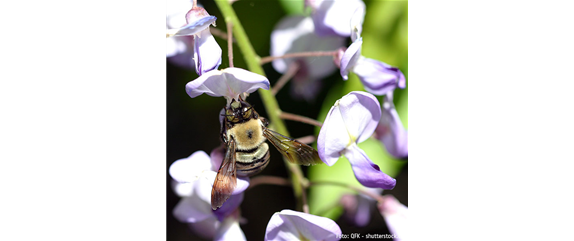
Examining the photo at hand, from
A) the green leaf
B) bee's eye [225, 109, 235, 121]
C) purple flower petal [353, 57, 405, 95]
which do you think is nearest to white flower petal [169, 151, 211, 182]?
bee's eye [225, 109, 235, 121]

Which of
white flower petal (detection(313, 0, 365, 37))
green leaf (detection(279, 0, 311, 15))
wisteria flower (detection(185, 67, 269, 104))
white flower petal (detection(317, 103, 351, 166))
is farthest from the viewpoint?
green leaf (detection(279, 0, 311, 15))

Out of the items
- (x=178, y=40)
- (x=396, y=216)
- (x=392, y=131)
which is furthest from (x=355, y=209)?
(x=178, y=40)

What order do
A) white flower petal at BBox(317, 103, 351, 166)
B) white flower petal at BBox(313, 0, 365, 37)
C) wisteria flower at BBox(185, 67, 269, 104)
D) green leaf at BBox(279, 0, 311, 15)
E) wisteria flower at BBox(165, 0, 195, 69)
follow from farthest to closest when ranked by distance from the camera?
green leaf at BBox(279, 0, 311, 15) < white flower petal at BBox(313, 0, 365, 37) < wisteria flower at BBox(165, 0, 195, 69) < white flower petal at BBox(317, 103, 351, 166) < wisteria flower at BBox(185, 67, 269, 104)

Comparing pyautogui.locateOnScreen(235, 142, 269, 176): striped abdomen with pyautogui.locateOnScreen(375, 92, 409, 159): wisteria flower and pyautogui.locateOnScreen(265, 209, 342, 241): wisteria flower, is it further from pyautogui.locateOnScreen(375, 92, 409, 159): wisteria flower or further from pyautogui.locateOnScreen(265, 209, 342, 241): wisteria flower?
pyautogui.locateOnScreen(375, 92, 409, 159): wisteria flower

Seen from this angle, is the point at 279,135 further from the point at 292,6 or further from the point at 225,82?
the point at 292,6
